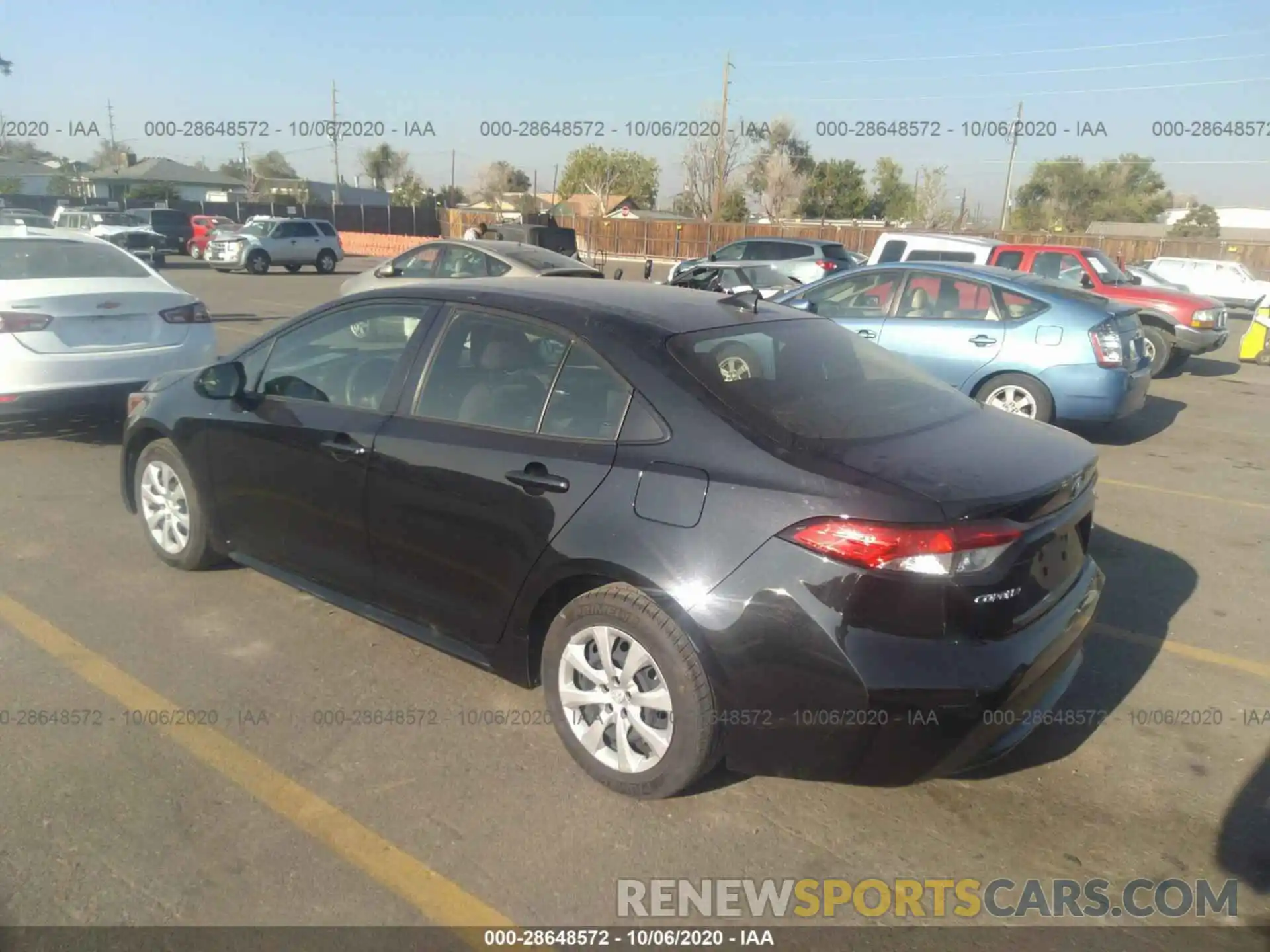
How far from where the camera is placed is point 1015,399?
28.1 feet

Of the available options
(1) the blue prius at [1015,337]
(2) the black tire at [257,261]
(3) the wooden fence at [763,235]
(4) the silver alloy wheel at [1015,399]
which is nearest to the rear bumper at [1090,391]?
(1) the blue prius at [1015,337]

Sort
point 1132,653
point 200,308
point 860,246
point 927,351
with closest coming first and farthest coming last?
point 1132,653
point 200,308
point 927,351
point 860,246

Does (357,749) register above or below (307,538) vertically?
below

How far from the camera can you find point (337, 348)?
14.7ft

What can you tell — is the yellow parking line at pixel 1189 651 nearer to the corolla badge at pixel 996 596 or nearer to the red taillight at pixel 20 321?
the corolla badge at pixel 996 596

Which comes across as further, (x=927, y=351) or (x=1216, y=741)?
(x=927, y=351)

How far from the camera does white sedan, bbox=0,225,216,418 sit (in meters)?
6.95

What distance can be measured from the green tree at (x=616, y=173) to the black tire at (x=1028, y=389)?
8165 cm

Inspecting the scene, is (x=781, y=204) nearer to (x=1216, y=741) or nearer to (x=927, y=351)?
(x=927, y=351)

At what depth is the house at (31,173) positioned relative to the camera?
73.1 m

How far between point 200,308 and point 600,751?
639 cm

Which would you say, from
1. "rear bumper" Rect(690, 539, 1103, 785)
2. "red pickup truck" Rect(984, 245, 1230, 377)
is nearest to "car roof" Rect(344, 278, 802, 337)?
"rear bumper" Rect(690, 539, 1103, 785)

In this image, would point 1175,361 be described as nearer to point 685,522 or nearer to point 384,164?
point 685,522

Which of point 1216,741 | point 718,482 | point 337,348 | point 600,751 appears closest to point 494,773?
point 600,751
